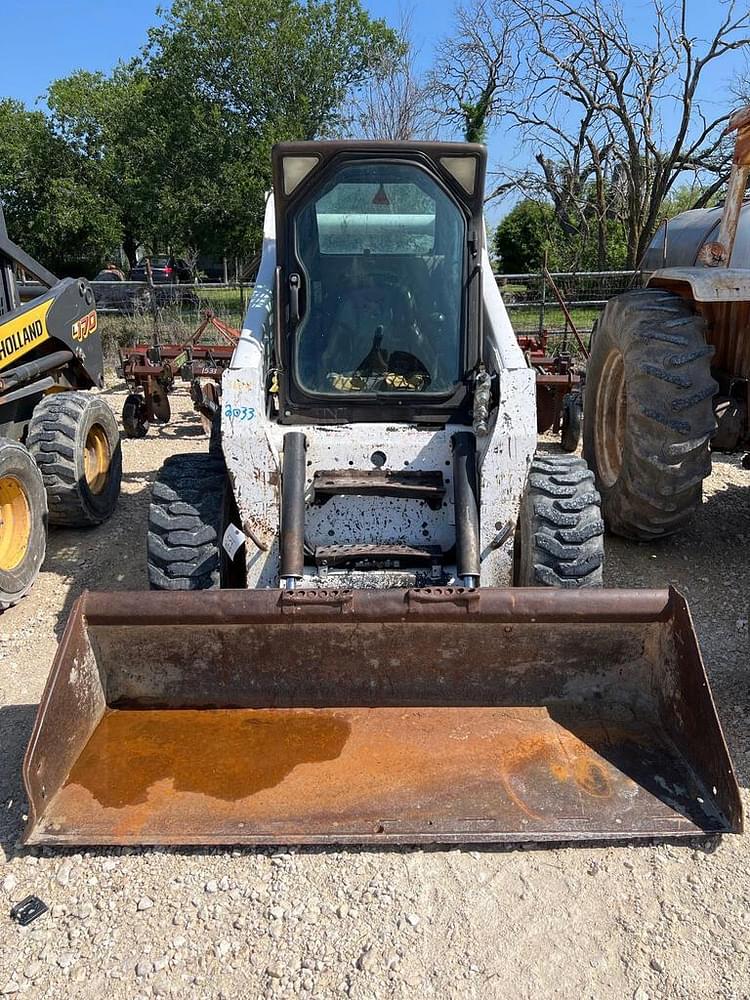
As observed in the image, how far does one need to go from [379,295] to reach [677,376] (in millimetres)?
1756

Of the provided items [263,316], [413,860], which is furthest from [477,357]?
[413,860]

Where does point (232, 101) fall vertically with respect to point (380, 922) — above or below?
above

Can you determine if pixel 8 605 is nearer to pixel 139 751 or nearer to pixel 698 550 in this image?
pixel 139 751

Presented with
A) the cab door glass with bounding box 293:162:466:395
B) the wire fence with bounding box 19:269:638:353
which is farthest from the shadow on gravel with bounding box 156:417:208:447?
the cab door glass with bounding box 293:162:466:395

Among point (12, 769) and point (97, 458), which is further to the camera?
point (97, 458)

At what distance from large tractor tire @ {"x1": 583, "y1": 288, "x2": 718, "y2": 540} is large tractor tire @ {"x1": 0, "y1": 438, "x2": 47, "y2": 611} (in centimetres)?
369

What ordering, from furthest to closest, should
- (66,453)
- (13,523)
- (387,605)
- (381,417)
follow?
(66,453)
(13,523)
(381,417)
(387,605)

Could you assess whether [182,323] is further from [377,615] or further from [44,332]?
[377,615]

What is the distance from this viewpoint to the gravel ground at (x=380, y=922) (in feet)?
7.50

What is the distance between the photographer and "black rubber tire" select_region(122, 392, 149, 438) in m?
9.00

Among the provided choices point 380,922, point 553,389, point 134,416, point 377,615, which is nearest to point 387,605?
point 377,615

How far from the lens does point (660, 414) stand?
4.43 m

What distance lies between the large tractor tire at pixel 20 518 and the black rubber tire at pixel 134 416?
13.1ft

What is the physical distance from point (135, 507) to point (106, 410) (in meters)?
0.84
